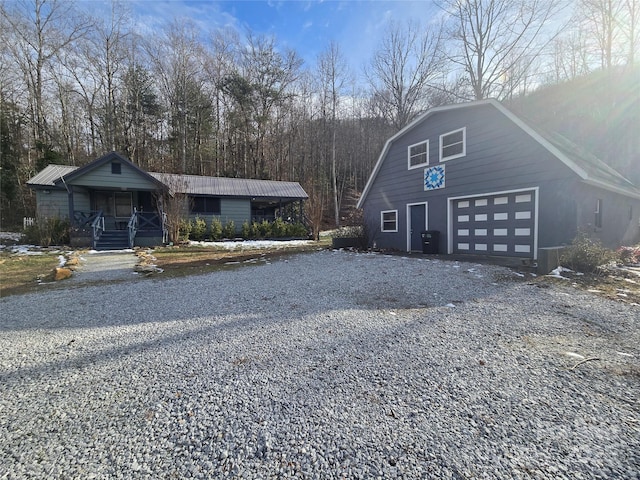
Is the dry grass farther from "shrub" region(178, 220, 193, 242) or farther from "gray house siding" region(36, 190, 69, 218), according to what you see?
"gray house siding" region(36, 190, 69, 218)

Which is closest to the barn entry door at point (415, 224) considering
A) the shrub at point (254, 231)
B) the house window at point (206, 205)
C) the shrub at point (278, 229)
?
the shrub at point (278, 229)

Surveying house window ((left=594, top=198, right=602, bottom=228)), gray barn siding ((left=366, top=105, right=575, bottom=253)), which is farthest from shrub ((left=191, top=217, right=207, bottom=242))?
house window ((left=594, top=198, right=602, bottom=228))

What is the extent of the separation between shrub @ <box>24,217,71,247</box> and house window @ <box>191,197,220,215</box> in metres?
6.07

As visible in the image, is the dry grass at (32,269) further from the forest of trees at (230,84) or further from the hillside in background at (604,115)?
the hillside in background at (604,115)

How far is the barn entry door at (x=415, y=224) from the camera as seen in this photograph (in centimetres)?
1084

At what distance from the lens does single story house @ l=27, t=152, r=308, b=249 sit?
43.3ft

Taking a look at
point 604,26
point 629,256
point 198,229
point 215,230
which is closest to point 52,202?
point 198,229

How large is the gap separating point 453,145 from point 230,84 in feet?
75.4

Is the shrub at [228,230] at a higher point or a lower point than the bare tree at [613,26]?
lower

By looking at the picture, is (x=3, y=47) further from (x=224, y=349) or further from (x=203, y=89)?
(x=224, y=349)

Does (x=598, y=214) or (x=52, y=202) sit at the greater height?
(x=52, y=202)

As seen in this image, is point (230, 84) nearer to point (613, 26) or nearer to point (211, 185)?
point (211, 185)

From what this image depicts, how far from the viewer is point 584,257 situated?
20.7 feet

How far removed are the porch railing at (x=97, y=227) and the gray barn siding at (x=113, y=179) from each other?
5.05 feet
